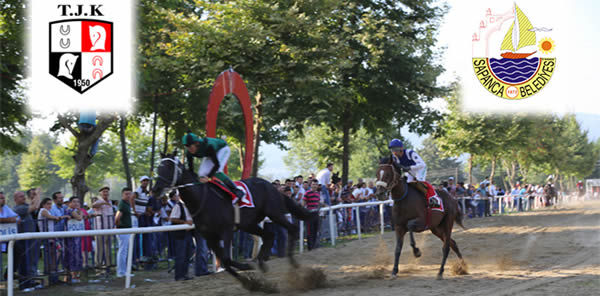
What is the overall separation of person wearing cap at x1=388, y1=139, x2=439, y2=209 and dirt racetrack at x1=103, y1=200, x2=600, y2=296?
1.39 m

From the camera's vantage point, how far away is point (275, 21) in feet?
47.4

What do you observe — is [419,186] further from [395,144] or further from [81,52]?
[81,52]

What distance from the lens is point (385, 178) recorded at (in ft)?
27.6

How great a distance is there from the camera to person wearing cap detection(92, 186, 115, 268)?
8.95m

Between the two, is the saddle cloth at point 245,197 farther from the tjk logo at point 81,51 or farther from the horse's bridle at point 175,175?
the tjk logo at point 81,51

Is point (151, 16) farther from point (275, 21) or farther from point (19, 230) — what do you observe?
point (19, 230)

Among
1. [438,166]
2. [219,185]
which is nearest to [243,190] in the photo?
[219,185]

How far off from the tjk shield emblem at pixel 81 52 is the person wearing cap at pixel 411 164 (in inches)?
314

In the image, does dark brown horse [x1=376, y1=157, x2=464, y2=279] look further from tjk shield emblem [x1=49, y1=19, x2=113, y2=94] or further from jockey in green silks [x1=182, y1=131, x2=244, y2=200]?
tjk shield emblem [x1=49, y1=19, x2=113, y2=94]

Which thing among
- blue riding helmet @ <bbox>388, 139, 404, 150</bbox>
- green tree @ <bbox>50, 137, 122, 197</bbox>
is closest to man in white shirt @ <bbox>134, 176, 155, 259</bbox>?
blue riding helmet @ <bbox>388, 139, 404, 150</bbox>

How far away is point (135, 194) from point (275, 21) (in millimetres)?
6311

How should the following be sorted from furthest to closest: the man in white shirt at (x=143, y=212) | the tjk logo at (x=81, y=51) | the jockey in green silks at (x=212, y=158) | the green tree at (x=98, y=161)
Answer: the green tree at (x=98, y=161)
the tjk logo at (x=81, y=51)
the man in white shirt at (x=143, y=212)
the jockey in green silks at (x=212, y=158)

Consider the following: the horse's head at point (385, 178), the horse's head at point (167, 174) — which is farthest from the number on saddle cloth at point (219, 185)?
the horse's head at point (385, 178)

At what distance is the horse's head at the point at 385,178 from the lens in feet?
27.1
